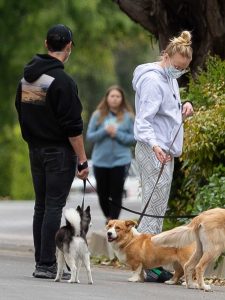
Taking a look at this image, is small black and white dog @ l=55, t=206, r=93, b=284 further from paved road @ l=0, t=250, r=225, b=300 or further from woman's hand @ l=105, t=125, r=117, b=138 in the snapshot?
woman's hand @ l=105, t=125, r=117, b=138

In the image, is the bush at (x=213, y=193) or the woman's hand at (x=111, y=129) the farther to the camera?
the woman's hand at (x=111, y=129)

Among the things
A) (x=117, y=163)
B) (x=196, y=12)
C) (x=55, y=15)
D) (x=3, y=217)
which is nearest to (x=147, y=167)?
(x=196, y=12)

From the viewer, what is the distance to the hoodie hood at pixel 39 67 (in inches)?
398

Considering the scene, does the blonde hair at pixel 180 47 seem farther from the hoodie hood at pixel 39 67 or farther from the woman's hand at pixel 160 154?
the hoodie hood at pixel 39 67

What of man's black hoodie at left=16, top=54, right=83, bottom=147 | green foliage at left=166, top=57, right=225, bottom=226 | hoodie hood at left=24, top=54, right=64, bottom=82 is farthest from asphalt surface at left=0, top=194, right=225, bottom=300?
hoodie hood at left=24, top=54, right=64, bottom=82

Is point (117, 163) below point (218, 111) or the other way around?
below

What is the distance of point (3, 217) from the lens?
1923cm

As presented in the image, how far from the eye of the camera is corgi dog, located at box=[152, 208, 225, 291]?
9.69 m

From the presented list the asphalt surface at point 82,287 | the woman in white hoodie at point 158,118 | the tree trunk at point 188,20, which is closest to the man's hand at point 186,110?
the woman in white hoodie at point 158,118

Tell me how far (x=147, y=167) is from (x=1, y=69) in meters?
21.8

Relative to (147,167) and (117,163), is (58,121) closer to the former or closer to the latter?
(147,167)

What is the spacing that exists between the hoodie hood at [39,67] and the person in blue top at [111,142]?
521 centimetres

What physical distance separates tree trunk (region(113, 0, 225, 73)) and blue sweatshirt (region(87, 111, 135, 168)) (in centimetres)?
186

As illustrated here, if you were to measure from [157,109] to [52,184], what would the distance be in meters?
1.09
